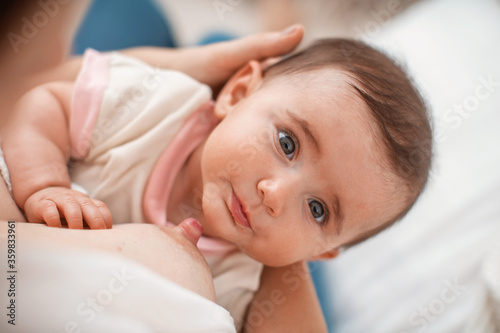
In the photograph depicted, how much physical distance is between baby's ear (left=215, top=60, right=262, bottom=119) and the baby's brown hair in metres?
0.05

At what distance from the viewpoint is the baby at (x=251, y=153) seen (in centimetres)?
73

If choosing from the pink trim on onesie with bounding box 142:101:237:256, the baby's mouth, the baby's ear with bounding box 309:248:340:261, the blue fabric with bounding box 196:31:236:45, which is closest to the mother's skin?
the baby's mouth

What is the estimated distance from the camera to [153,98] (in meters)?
0.91

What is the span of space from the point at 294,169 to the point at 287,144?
0.05m

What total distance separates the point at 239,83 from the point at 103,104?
31 centimetres

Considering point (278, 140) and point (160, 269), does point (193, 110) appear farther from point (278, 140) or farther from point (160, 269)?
point (160, 269)

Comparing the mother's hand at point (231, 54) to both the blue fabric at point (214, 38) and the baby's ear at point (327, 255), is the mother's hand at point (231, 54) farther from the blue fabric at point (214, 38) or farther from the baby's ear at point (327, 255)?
the baby's ear at point (327, 255)

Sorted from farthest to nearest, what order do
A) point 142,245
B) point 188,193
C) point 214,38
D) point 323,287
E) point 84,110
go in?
point 214,38 → point 323,287 → point 188,193 → point 84,110 → point 142,245

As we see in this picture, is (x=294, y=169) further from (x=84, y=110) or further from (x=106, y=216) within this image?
(x=84, y=110)

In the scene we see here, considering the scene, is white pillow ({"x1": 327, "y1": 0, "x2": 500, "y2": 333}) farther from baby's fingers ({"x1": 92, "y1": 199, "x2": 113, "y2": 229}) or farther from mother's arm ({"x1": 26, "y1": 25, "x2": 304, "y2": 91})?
baby's fingers ({"x1": 92, "y1": 199, "x2": 113, "y2": 229})

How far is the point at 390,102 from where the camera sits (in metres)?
0.77

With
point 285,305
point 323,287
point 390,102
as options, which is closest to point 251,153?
point 390,102

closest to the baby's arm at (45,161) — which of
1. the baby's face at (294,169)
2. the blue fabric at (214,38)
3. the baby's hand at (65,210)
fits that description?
the baby's hand at (65,210)

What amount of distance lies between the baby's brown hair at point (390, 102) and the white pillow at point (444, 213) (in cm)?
21
